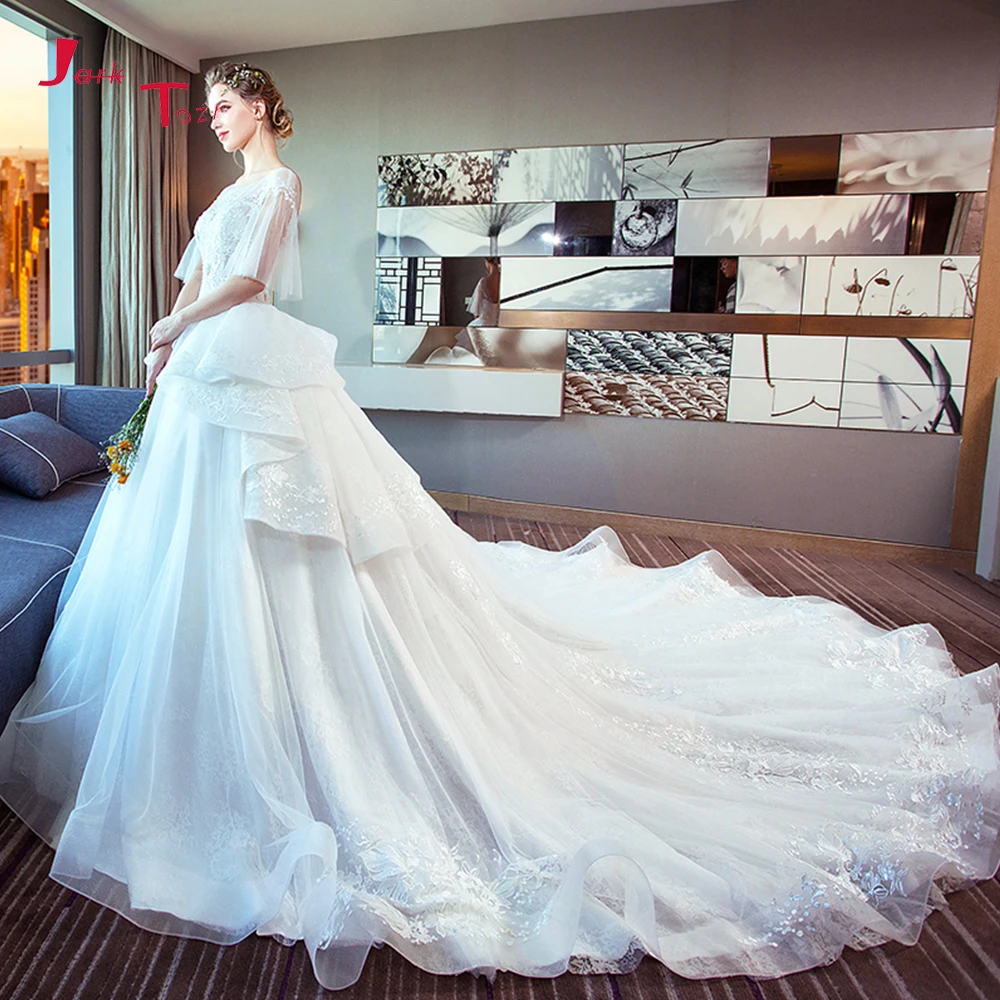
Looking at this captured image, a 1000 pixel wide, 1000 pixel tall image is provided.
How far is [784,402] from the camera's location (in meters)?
4.29

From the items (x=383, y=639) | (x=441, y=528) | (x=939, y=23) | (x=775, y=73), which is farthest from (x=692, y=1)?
(x=383, y=639)

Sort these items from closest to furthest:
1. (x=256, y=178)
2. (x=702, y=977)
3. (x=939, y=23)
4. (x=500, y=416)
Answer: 1. (x=702, y=977)
2. (x=256, y=178)
3. (x=939, y=23)
4. (x=500, y=416)

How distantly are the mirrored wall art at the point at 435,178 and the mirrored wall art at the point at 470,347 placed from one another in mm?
680

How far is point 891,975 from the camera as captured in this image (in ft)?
4.81

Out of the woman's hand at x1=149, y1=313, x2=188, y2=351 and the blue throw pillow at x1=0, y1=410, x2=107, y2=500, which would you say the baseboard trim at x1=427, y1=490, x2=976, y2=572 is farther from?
the woman's hand at x1=149, y1=313, x2=188, y2=351

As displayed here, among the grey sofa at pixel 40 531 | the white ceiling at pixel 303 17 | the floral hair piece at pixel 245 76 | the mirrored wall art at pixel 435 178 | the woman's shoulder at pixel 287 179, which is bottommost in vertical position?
the grey sofa at pixel 40 531

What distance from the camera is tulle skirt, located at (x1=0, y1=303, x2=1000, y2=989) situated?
1466mm

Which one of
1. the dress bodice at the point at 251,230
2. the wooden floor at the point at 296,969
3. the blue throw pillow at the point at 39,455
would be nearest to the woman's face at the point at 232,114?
the dress bodice at the point at 251,230

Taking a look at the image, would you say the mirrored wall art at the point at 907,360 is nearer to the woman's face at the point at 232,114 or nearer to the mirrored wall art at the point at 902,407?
the mirrored wall art at the point at 902,407

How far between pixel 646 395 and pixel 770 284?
2.60ft

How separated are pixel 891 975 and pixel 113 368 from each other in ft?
15.3

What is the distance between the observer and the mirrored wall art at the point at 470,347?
4.63 metres

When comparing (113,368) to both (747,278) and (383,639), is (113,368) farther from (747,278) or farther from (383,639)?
(383,639)

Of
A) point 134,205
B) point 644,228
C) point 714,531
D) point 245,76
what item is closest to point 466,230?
point 644,228
